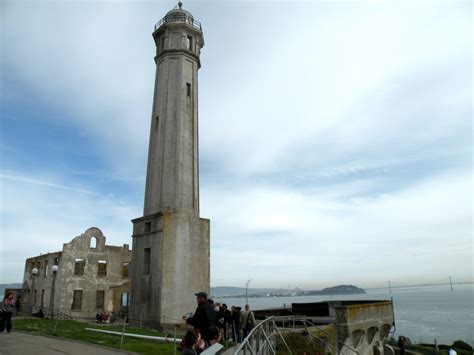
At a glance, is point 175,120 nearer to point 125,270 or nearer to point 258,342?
point 258,342

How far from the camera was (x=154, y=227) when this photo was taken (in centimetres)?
1912

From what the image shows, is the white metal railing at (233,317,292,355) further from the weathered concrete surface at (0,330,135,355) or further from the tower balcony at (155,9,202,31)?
the tower balcony at (155,9,202,31)

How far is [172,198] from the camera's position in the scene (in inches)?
789

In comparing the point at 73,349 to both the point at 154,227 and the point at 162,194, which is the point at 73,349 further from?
the point at 162,194

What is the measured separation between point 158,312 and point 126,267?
1930 centimetres

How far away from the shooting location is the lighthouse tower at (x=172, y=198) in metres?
18.3

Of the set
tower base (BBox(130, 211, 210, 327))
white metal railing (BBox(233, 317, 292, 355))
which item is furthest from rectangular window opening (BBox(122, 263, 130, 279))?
white metal railing (BBox(233, 317, 292, 355))

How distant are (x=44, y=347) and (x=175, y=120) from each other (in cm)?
1349

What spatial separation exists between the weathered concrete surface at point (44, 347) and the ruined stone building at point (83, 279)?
19.5m

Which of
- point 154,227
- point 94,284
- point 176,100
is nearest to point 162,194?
point 154,227

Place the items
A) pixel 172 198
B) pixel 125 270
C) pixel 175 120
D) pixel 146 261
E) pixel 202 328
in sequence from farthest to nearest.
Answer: pixel 125 270
pixel 175 120
pixel 172 198
pixel 146 261
pixel 202 328

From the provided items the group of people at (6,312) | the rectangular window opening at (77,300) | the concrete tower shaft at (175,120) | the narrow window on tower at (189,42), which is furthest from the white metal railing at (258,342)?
the rectangular window opening at (77,300)

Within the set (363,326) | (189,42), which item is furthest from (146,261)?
(189,42)

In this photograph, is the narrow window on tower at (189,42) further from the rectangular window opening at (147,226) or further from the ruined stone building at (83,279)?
the ruined stone building at (83,279)
